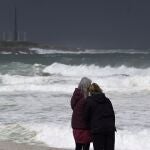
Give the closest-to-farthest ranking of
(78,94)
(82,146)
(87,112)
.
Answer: (87,112)
(78,94)
(82,146)

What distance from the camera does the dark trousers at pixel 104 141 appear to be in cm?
702

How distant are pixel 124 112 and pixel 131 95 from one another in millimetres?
6911

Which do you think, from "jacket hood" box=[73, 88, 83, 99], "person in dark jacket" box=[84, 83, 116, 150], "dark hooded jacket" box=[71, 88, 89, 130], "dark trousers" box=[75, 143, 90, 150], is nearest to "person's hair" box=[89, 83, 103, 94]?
"person in dark jacket" box=[84, 83, 116, 150]

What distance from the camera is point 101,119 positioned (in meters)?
6.99

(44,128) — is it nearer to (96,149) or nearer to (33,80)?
(96,149)

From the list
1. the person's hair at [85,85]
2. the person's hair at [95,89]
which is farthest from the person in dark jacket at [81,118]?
the person's hair at [95,89]

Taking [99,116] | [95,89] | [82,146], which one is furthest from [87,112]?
[82,146]

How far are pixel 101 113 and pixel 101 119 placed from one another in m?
0.08

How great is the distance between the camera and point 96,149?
23.2 ft

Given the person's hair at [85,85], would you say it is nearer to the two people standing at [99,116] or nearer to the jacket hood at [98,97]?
the two people standing at [99,116]

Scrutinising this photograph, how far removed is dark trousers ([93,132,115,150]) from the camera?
7.02m

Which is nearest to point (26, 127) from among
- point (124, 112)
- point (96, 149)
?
point (124, 112)

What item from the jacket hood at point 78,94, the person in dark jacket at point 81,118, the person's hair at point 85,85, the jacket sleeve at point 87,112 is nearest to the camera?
the jacket sleeve at point 87,112

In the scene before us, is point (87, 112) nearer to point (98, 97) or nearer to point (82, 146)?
point (98, 97)
